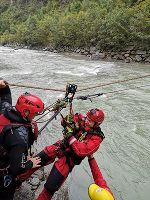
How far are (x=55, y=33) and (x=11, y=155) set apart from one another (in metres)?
35.1

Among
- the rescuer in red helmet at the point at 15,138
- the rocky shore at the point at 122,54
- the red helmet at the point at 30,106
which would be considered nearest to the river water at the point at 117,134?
the rescuer in red helmet at the point at 15,138

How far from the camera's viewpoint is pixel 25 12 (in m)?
76.8

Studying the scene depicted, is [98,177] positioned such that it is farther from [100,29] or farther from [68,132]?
[100,29]

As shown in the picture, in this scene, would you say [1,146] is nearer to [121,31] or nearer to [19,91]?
[19,91]

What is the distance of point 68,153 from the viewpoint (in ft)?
16.3

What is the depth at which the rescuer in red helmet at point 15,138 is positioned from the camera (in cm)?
351

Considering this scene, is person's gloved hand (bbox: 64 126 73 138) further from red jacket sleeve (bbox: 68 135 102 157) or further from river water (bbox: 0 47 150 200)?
river water (bbox: 0 47 150 200)

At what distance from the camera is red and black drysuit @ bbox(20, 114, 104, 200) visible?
4.75 metres

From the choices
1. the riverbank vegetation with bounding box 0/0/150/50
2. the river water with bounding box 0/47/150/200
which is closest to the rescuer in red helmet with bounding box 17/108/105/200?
the river water with bounding box 0/47/150/200

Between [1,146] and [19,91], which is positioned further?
[19,91]

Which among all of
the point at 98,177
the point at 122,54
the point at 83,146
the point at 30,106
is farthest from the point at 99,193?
the point at 122,54

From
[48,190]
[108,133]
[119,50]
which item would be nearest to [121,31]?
[119,50]

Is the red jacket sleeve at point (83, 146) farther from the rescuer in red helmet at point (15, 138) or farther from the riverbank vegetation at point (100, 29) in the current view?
the riverbank vegetation at point (100, 29)

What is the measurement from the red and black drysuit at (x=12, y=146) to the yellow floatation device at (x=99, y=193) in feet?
3.59
